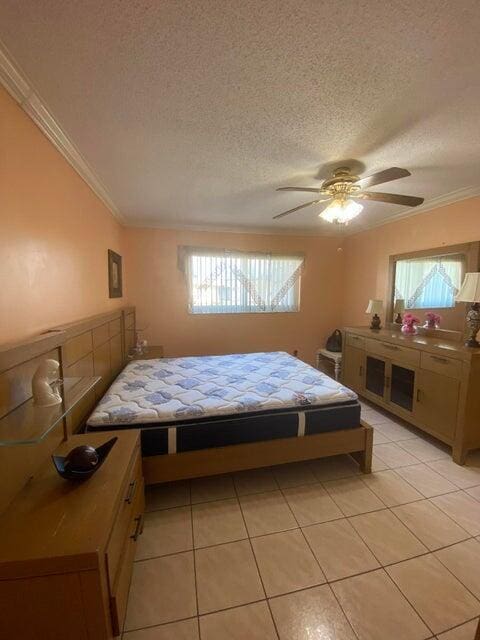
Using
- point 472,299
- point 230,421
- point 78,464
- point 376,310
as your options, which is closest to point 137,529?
point 78,464

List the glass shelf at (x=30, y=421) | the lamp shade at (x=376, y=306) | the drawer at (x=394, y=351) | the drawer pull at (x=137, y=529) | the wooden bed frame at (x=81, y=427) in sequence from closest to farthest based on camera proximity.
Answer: the glass shelf at (x=30, y=421), the wooden bed frame at (x=81, y=427), the drawer pull at (x=137, y=529), the drawer at (x=394, y=351), the lamp shade at (x=376, y=306)

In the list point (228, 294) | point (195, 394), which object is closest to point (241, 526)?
point (195, 394)

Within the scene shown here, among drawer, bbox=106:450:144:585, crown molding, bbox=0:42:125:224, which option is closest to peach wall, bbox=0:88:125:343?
crown molding, bbox=0:42:125:224

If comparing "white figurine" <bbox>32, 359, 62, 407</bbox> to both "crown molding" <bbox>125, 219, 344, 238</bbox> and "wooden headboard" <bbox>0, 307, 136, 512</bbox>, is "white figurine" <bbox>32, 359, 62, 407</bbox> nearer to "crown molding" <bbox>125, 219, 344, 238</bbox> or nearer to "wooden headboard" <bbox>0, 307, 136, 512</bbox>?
"wooden headboard" <bbox>0, 307, 136, 512</bbox>

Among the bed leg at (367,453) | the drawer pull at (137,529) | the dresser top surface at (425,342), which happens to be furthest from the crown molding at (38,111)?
the dresser top surface at (425,342)

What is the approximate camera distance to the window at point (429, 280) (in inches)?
102

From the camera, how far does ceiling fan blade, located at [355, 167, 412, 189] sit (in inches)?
62.2

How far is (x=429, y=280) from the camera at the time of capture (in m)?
2.88

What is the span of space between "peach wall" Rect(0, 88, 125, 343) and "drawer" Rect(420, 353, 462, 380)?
A: 2.91 metres

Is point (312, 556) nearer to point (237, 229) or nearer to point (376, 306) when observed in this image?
point (376, 306)

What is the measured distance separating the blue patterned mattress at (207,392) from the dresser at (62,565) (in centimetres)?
69

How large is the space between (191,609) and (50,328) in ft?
5.07

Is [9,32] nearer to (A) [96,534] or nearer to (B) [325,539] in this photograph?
(A) [96,534]

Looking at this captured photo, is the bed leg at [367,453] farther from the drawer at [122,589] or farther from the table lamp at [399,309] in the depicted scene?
the table lamp at [399,309]
